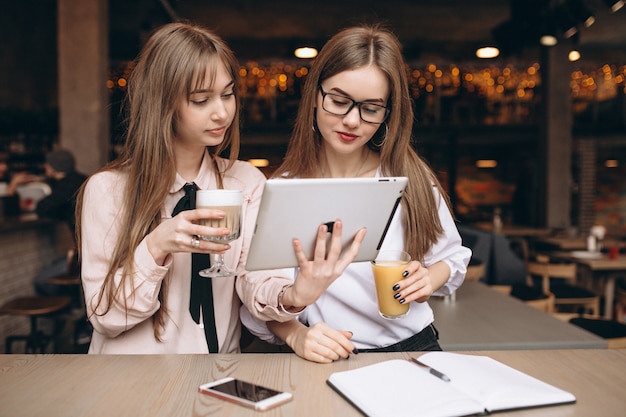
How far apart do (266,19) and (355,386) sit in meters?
11.4

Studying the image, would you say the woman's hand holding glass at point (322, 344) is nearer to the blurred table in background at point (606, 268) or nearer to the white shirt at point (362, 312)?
the white shirt at point (362, 312)

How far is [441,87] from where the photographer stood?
13.7 m

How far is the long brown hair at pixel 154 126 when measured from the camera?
64.3 inches

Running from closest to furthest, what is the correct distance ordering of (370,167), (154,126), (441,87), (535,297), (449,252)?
(154,126), (449,252), (370,167), (535,297), (441,87)

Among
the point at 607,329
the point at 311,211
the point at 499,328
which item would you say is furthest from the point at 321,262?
the point at 607,329

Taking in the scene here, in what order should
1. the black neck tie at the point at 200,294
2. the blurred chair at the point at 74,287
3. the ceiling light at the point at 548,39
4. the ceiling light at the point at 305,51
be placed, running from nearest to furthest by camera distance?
1. the black neck tie at the point at 200,294
2. the blurred chair at the point at 74,287
3. the ceiling light at the point at 548,39
4. the ceiling light at the point at 305,51

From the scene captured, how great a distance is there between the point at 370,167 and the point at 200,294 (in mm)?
807

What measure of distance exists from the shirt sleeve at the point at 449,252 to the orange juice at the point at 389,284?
0.33m


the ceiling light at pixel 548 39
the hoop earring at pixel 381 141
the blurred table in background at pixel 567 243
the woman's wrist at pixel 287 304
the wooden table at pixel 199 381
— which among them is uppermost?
the ceiling light at pixel 548 39

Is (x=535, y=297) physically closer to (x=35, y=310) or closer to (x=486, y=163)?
(x=35, y=310)

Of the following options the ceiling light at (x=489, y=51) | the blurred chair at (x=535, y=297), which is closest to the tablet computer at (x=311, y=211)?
the blurred chair at (x=535, y=297)

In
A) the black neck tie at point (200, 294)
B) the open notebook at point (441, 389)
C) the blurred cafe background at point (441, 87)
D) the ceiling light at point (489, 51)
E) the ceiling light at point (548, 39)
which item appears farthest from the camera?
the ceiling light at point (489, 51)

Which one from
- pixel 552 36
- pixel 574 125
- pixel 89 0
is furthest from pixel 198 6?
pixel 574 125

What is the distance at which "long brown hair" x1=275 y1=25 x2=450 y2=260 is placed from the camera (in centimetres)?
183
